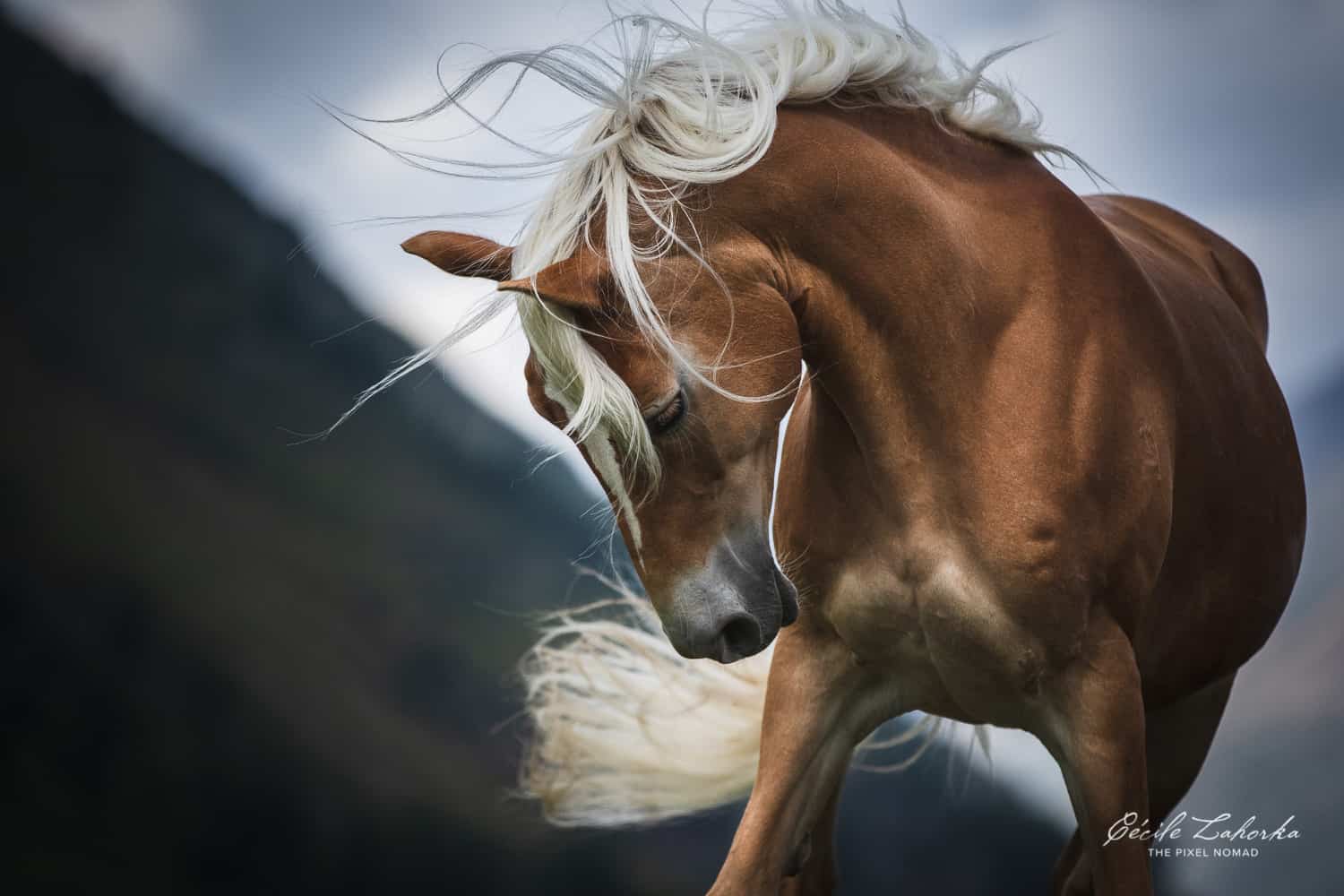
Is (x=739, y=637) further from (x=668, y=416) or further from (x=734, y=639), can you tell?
(x=668, y=416)

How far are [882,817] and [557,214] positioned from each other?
231 cm

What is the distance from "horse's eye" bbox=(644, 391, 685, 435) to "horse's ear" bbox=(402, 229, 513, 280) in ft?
0.76

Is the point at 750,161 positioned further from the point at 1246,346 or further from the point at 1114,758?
the point at 1246,346

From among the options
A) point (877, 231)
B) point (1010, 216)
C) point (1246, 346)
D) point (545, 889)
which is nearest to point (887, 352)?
point (877, 231)

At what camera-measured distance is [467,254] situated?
1.39 m

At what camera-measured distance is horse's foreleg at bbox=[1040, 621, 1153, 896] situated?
150 cm

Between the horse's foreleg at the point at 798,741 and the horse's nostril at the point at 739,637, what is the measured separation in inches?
13.3

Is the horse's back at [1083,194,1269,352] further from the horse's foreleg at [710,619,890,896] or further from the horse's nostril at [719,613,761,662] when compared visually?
the horse's nostril at [719,613,761,662]

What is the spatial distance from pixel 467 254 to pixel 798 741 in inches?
28.8

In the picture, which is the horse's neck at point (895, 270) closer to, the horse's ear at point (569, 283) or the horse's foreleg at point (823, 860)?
the horse's ear at point (569, 283)

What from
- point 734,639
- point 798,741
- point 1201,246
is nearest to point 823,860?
point 798,741

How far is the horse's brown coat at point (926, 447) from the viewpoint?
135cm

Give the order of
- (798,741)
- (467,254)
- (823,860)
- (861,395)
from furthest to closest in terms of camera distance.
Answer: (823,860), (798,741), (861,395), (467,254)

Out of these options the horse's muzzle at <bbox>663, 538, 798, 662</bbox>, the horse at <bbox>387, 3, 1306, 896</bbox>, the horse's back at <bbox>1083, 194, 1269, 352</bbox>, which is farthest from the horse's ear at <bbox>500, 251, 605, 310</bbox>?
the horse's back at <bbox>1083, 194, 1269, 352</bbox>
